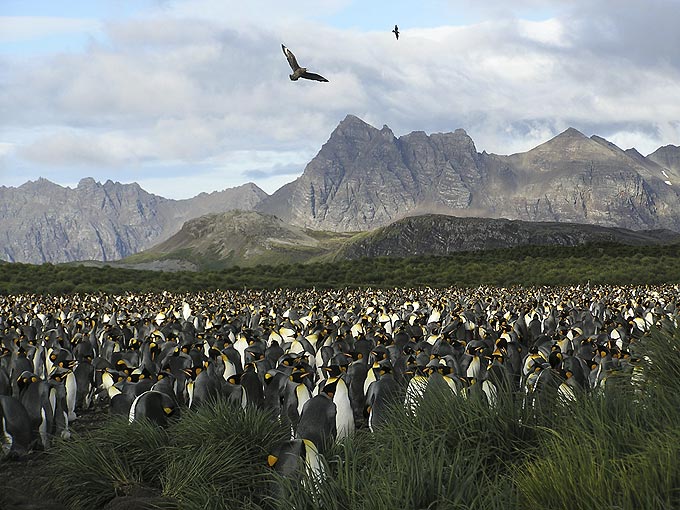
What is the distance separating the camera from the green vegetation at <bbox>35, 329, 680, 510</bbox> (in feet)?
17.8

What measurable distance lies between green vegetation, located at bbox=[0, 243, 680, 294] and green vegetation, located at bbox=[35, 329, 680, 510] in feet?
164

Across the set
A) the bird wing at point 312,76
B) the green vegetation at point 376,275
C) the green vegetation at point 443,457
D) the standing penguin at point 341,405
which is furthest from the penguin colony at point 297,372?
the green vegetation at point 376,275

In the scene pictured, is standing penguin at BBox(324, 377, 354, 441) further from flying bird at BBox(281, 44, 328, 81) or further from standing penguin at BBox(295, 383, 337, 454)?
flying bird at BBox(281, 44, 328, 81)

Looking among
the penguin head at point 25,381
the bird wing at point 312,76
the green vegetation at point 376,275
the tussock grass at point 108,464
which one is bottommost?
the tussock grass at point 108,464

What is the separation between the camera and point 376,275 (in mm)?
68938

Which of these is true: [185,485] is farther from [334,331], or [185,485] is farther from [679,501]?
[334,331]

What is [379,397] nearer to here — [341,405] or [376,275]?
[341,405]

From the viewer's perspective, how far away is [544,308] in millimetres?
29844

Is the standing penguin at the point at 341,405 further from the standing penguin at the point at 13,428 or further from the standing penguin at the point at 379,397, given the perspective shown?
the standing penguin at the point at 13,428

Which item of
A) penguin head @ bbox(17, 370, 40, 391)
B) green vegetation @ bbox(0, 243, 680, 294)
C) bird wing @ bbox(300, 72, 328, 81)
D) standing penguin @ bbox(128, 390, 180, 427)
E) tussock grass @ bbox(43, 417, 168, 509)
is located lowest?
tussock grass @ bbox(43, 417, 168, 509)

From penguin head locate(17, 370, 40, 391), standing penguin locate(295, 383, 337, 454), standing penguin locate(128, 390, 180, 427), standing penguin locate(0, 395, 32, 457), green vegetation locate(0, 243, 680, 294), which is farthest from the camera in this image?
green vegetation locate(0, 243, 680, 294)

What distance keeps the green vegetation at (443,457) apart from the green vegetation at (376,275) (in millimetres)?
49976

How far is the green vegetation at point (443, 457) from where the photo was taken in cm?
542

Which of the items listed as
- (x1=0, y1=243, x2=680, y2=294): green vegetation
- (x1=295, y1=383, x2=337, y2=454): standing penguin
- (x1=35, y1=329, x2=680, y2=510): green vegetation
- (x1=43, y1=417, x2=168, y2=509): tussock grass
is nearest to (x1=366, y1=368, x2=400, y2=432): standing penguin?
(x1=295, y1=383, x2=337, y2=454): standing penguin
